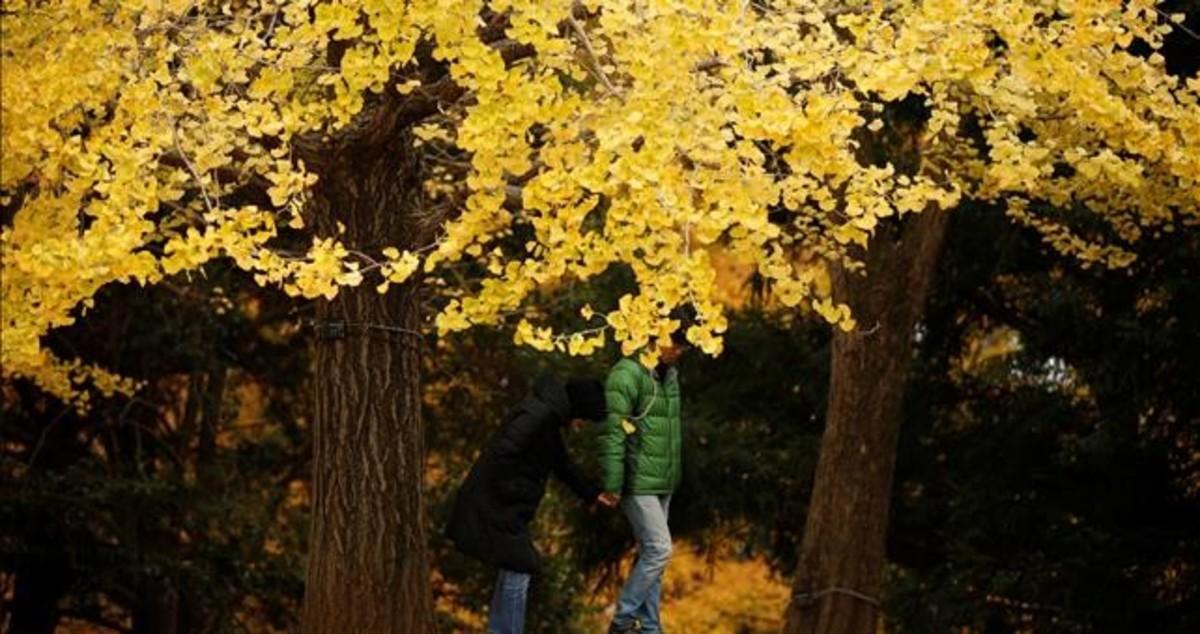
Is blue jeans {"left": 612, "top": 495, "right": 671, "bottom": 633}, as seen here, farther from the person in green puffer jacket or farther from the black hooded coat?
the black hooded coat

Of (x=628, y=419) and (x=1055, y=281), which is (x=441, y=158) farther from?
(x=1055, y=281)

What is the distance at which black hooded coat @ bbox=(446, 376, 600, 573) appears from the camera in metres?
9.43

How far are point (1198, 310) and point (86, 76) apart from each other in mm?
7035

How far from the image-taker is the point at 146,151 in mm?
7840

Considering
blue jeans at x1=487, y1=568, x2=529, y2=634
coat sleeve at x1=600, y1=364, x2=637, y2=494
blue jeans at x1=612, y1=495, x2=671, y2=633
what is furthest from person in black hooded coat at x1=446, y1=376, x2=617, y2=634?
blue jeans at x1=612, y1=495, x2=671, y2=633

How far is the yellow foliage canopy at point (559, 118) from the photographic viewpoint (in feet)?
24.9

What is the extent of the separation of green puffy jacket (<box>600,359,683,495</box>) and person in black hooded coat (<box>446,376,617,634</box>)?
13 cm

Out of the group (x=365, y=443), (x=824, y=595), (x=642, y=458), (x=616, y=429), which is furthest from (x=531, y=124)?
(x=824, y=595)

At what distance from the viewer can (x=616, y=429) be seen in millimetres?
9688

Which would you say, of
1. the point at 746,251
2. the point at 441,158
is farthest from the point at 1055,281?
the point at 746,251

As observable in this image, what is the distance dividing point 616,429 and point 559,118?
7.49 feet

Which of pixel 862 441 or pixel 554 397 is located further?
pixel 862 441

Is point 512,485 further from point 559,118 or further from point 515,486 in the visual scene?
point 559,118

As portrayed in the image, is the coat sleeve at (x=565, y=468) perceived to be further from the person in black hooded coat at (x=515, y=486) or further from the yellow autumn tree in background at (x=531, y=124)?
the yellow autumn tree in background at (x=531, y=124)
